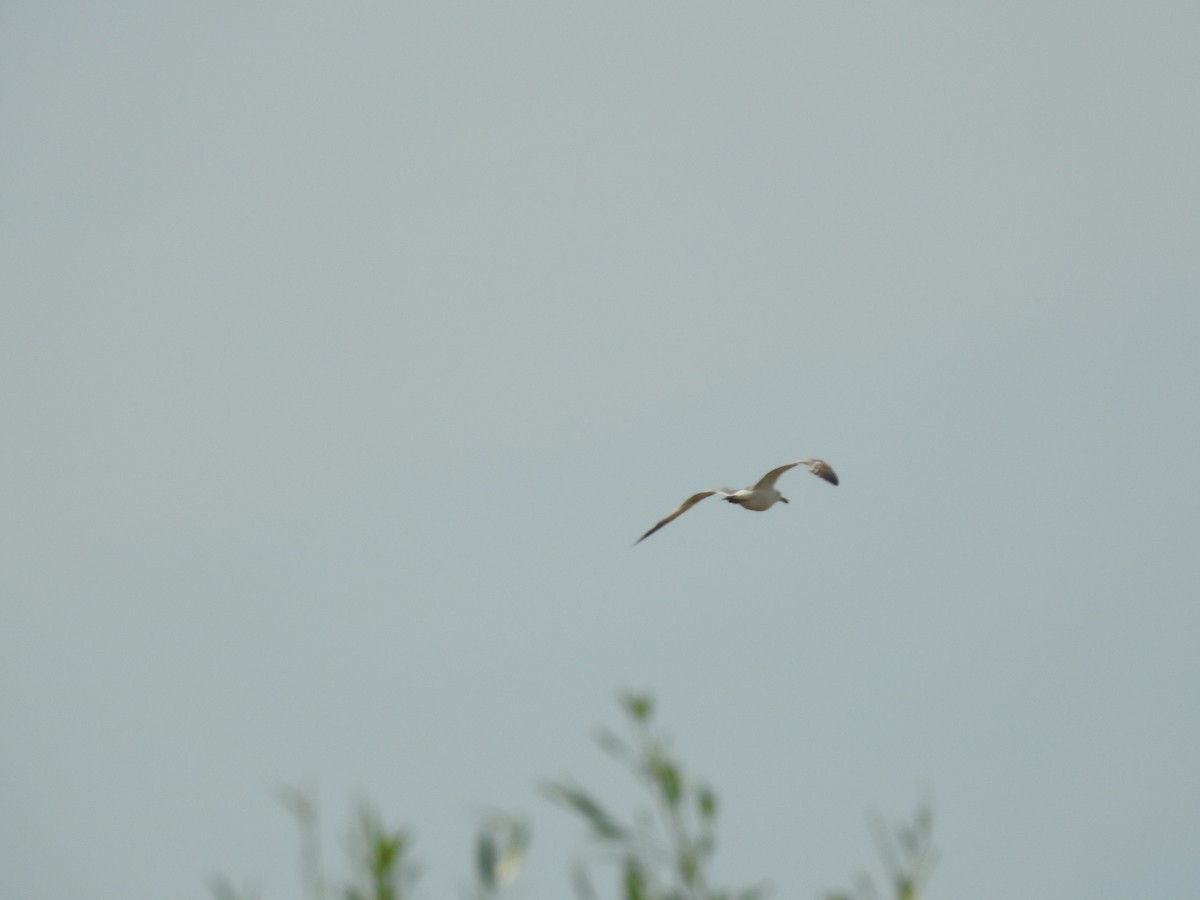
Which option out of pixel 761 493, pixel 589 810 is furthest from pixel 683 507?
pixel 589 810

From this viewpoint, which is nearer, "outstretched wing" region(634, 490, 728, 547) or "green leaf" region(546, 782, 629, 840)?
"green leaf" region(546, 782, 629, 840)

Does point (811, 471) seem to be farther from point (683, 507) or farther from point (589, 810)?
point (589, 810)

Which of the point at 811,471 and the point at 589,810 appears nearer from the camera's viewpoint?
the point at 589,810

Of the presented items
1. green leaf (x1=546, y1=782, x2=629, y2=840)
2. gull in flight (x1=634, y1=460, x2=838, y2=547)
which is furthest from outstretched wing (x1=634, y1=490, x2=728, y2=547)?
green leaf (x1=546, y1=782, x2=629, y2=840)

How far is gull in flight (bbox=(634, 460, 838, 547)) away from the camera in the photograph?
94.6ft

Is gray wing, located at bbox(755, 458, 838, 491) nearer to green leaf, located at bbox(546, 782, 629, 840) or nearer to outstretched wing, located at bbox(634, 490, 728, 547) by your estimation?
outstretched wing, located at bbox(634, 490, 728, 547)

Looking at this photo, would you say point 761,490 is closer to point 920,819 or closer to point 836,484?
point 836,484

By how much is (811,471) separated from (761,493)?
57.7 inches

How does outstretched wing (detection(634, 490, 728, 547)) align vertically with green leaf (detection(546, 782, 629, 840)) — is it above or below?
above

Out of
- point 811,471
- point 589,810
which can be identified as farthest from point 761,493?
point 589,810

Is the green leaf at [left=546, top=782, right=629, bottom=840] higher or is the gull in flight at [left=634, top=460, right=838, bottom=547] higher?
the gull in flight at [left=634, top=460, right=838, bottom=547]

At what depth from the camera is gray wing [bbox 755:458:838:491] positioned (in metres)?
28.8

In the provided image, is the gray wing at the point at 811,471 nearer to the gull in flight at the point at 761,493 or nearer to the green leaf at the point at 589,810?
the gull in flight at the point at 761,493

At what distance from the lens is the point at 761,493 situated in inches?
1195
